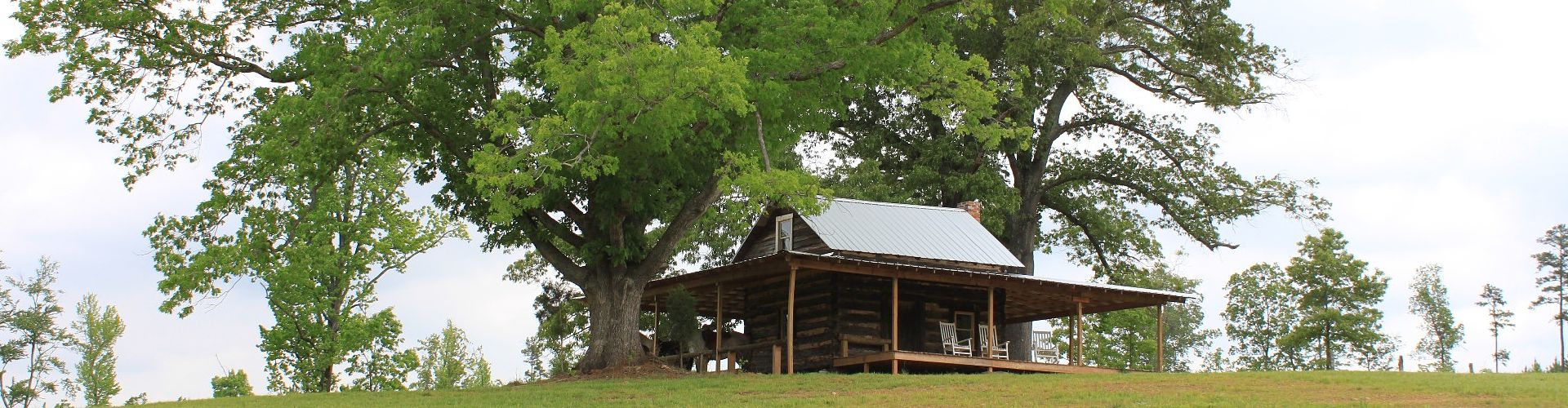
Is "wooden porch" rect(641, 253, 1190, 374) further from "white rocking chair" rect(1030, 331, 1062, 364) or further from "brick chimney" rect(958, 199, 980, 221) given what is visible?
"brick chimney" rect(958, 199, 980, 221)

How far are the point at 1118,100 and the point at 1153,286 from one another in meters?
6.82

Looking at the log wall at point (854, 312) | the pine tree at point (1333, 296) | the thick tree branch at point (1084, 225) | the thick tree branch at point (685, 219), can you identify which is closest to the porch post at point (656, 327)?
the log wall at point (854, 312)

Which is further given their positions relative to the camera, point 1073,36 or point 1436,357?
point 1436,357

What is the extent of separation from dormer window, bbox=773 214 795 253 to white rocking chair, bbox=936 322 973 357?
3.75m

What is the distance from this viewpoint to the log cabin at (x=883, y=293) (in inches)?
1049

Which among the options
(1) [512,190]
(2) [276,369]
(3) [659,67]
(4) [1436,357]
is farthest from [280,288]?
(4) [1436,357]

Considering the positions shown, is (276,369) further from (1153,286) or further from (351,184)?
(1153,286)

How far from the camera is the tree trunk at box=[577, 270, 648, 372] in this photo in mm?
23703

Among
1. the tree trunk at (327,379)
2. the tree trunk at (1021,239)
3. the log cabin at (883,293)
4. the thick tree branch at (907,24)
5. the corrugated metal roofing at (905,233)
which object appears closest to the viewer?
the thick tree branch at (907,24)

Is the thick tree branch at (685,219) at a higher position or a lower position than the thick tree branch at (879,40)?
lower

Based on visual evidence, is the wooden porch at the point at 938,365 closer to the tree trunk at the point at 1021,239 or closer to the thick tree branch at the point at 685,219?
the thick tree branch at the point at 685,219

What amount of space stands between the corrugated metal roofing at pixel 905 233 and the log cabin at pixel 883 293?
0.04 metres

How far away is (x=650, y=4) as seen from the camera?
70.8ft

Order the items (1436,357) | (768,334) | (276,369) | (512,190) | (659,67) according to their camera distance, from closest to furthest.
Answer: (659,67) < (512,190) < (768,334) < (276,369) < (1436,357)
